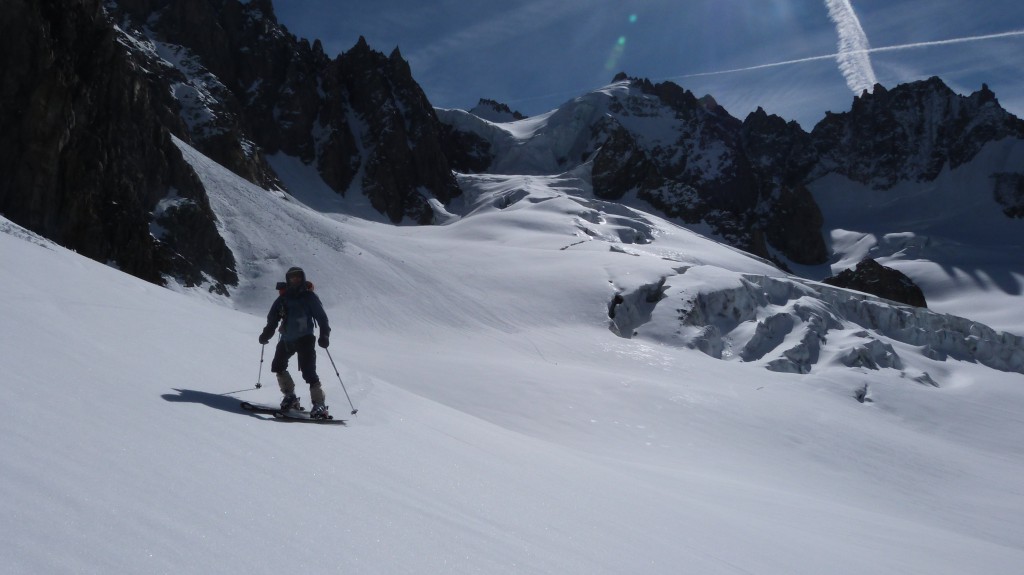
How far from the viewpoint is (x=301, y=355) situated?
8.69 m

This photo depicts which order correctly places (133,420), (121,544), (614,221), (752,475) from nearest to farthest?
1. (121,544)
2. (133,420)
3. (752,475)
4. (614,221)

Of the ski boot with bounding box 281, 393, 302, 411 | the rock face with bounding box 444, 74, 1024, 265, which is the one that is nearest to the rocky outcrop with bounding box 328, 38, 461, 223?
the rock face with bounding box 444, 74, 1024, 265

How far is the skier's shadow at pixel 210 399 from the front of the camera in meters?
5.84

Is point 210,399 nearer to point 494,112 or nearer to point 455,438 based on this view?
point 455,438

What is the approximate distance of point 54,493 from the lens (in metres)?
3.10

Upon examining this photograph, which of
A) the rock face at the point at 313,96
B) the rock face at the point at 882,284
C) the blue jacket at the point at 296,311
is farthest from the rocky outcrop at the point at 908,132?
the blue jacket at the point at 296,311

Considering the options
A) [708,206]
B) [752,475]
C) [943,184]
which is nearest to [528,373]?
[752,475]

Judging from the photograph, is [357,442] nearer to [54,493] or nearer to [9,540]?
[54,493]

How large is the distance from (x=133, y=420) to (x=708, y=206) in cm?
12238

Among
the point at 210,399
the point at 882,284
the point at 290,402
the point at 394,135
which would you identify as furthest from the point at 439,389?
the point at 394,135

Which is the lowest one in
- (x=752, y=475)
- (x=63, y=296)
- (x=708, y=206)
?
(x=752, y=475)

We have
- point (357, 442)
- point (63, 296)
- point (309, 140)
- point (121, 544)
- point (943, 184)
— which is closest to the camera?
point (121, 544)

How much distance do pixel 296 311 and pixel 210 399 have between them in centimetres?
220

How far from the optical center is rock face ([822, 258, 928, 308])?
82250 millimetres
